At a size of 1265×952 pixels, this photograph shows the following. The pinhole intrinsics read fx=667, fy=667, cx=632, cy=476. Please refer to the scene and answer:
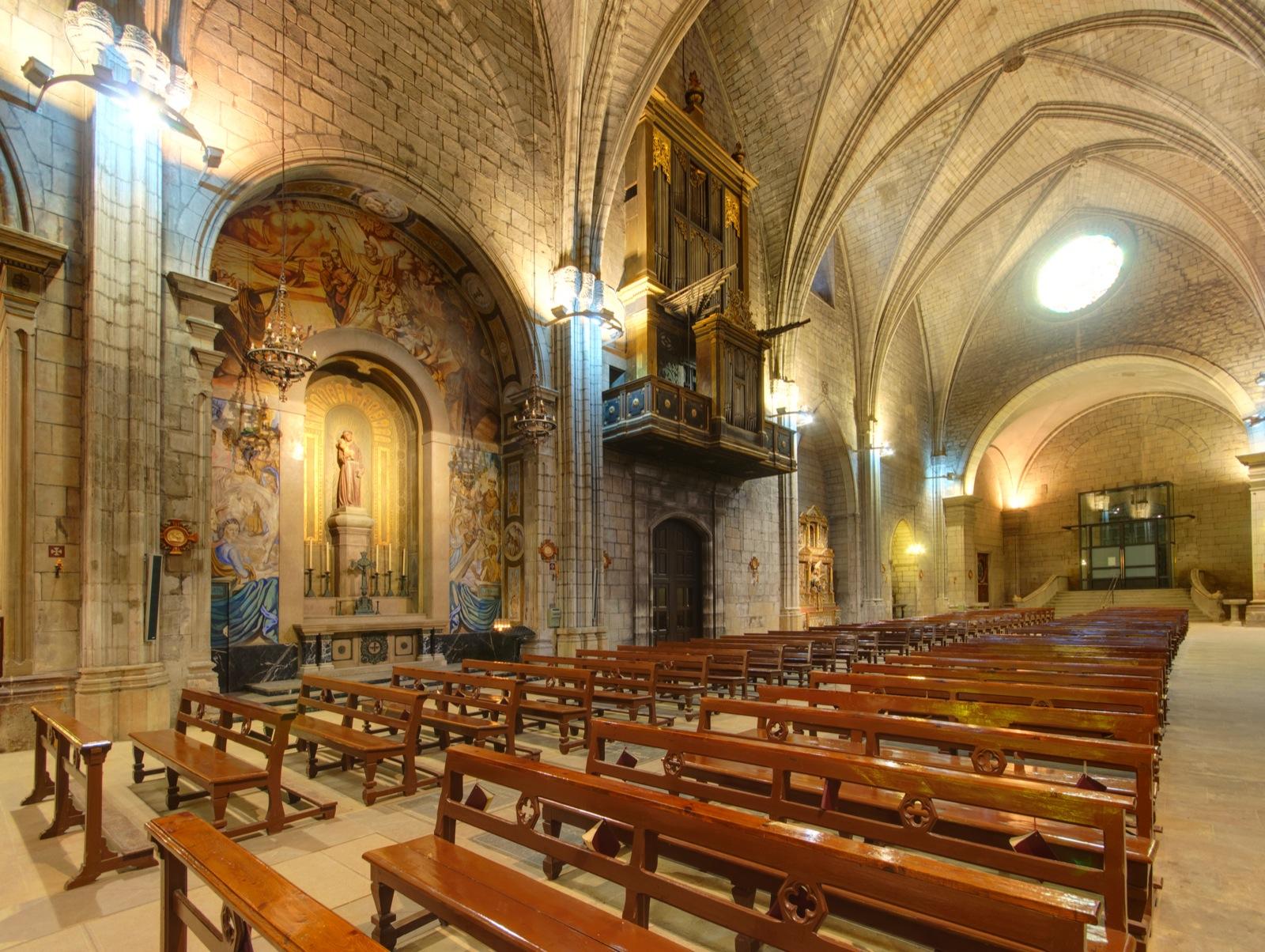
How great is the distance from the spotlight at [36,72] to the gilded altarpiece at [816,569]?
57.3ft

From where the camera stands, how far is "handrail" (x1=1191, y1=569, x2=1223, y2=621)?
74.4ft

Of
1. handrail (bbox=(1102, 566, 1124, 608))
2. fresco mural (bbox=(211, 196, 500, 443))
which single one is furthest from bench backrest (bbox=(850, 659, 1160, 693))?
handrail (bbox=(1102, 566, 1124, 608))

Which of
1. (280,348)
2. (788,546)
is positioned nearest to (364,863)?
(280,348)

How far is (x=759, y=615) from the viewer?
15.6m

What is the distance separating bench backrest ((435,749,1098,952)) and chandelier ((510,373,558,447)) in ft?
A: 24.6

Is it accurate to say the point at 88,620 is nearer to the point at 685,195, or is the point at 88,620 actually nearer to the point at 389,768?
the point at 389,768

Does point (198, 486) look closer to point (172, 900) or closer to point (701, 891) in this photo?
point (172, 900)

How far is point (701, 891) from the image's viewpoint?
2.09 metres

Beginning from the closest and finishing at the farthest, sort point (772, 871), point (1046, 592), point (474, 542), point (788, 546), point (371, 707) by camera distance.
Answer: point (772, 871) → point (371, 707) → point (474, 542) → point (788, 546) → point (1046, 592)

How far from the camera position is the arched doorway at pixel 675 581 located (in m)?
13.2

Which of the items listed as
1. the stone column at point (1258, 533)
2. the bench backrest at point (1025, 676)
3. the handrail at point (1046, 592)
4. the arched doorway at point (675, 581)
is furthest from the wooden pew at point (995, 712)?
the handrail at point (1046, 592)

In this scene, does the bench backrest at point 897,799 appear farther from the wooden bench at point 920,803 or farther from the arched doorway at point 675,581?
the arched doorway at point 675,581

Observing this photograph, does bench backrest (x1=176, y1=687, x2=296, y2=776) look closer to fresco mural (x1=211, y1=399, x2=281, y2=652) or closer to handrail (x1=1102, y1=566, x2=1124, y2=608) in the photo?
fresco mural (x1=211, y1=399, x2=281, y2=652)

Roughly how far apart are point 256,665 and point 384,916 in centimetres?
680
